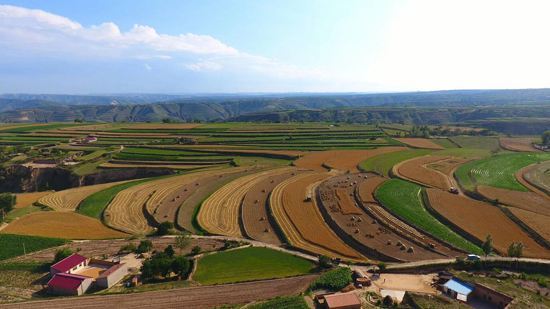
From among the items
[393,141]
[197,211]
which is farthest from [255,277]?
[393,141]

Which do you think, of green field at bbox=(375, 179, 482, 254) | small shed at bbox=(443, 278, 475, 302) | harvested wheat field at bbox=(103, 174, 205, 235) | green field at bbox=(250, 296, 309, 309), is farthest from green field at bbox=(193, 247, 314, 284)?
green field at bbox=(375, 179, 482, 254)

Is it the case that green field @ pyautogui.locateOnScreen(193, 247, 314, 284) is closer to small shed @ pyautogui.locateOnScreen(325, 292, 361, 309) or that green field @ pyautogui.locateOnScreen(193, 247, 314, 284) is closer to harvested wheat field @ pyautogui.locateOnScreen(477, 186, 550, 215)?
small shed @ pyautogui.locateOnScreen(325, 292, 361, 309)

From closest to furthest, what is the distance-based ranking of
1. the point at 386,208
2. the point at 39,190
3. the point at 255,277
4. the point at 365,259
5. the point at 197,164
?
the point at 255,277 < the point at 365,259 < the point at 386,208 < the point at 39,190 < the point at 197,164

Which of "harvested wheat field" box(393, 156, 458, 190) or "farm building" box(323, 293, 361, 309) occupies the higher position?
"harvested wheat field" box(393, 156, 458, 190)

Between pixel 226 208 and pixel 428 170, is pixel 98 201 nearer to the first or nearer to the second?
pixel 226 208

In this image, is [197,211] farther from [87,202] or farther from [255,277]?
[255,277]

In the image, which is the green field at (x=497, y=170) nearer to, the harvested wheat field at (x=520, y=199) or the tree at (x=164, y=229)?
the harvested wheat field at (x=520, y=199)
